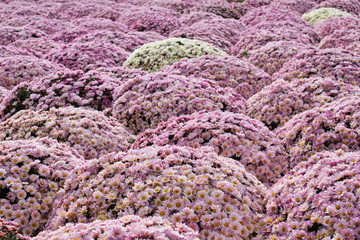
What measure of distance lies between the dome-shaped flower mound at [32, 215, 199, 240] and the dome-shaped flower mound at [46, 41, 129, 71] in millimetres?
9475

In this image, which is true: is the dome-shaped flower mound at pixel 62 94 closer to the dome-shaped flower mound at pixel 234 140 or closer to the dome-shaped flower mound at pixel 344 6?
the dome-shaped flower mound at pixel 234 140

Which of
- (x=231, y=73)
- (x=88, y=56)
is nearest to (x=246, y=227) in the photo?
(x=231, y=73)

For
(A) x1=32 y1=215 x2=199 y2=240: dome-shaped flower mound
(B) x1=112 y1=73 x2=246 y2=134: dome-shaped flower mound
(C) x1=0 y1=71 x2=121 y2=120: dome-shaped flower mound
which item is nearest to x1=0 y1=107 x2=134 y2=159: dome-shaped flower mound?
(B) x1=112 y1=73 x2=246 y2=134: dome-shaped flower mound

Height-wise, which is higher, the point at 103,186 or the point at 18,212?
the point at 103,186

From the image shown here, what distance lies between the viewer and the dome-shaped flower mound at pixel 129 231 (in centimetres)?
359

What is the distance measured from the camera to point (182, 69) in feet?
36.5

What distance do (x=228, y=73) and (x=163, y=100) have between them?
3.01 metres

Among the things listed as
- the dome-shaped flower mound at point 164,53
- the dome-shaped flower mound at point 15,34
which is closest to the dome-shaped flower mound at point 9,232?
the dome-shaped flower mound at point 164,53

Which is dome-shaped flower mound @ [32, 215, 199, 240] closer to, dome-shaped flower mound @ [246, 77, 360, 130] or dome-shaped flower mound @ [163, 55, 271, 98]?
dome-shaped flower mound @ [246, 77, 360, 130]

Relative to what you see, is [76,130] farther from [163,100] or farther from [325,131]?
[325,131]

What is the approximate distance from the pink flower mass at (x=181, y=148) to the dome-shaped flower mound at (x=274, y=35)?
199cm

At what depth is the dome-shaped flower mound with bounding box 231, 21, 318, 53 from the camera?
15.1 m

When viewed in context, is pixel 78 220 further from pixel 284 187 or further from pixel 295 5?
pixel 295 5

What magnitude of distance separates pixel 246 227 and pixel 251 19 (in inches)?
768
